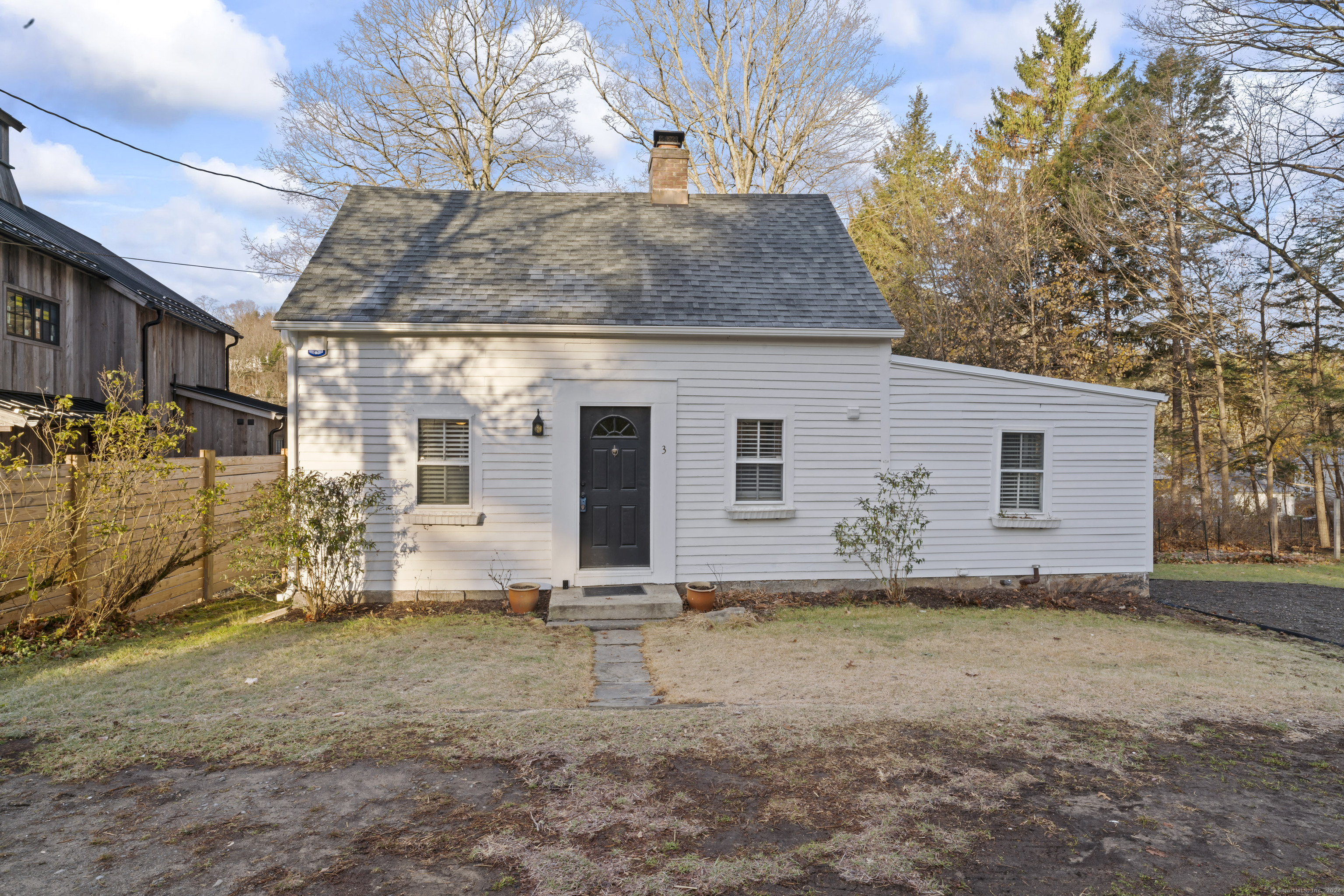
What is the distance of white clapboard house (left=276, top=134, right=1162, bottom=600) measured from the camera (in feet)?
29.5

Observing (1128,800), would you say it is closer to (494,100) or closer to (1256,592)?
(1256,592)

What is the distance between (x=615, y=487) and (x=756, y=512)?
1816 mm

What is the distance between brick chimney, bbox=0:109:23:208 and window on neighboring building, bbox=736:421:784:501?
1664cm

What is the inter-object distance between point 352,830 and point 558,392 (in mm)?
6228

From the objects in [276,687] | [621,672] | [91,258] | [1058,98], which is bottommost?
[621,672]

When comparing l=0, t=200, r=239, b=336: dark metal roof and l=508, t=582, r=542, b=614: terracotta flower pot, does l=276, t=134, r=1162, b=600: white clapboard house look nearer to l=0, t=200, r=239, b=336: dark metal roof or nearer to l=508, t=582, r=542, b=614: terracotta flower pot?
l=508, t=582, r=542, b=614: terracotta flower pot

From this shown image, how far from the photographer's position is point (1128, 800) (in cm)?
398

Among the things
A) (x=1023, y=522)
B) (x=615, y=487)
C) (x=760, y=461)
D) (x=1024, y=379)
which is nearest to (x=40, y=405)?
(x=615, y=487)

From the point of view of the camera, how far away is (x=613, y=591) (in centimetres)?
903

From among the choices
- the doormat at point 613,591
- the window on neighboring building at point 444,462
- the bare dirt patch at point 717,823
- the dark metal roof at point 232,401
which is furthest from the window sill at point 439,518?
the dark metal roof at point 232,401

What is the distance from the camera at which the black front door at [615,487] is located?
934 cm

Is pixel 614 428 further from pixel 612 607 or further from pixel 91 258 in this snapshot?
pixel 91 258

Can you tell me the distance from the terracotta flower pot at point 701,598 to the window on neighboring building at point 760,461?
1.32 metres

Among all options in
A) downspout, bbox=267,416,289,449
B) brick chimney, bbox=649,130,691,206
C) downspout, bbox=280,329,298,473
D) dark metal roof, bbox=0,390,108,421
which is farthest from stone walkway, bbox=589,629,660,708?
downspout, bbox=267,416,289,449
